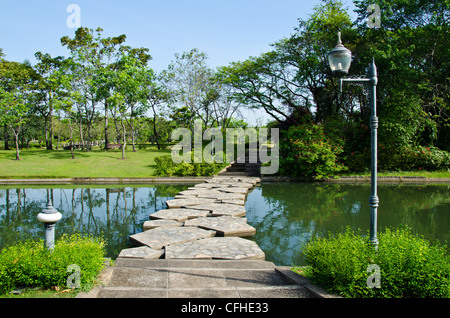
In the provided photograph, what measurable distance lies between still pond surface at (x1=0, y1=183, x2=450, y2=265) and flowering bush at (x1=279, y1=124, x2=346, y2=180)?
1.78 m

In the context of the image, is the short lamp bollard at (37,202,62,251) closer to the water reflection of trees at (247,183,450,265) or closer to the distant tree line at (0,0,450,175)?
the water reflection of trees at (247,183,450,265)

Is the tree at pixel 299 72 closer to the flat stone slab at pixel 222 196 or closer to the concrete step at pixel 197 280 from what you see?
the flat stone slab at pixel 222 196

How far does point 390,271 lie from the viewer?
2695 millimetres

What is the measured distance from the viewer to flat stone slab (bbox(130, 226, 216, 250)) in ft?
15.9

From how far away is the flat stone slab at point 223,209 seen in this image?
676 cm

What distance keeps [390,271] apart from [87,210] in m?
7.42

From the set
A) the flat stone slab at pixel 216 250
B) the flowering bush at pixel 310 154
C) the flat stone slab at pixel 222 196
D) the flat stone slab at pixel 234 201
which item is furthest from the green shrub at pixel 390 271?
the flowering bush at pixel 310 154

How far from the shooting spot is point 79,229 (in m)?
6.35

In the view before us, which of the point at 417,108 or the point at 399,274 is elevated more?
the point at 417,108

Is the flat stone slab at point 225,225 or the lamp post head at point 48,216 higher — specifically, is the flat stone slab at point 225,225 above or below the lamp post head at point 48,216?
below

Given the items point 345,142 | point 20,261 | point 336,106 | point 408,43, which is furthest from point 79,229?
point 336,106

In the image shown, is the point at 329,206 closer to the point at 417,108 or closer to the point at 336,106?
the point at 417,108

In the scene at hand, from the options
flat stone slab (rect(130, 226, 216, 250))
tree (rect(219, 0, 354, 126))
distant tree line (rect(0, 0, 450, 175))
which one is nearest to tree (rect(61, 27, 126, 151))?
distant tree line (rect(0, 0, 450, 175))
